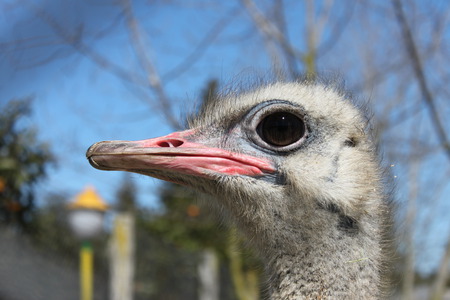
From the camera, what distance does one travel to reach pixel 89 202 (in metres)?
6.93

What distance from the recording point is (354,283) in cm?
182

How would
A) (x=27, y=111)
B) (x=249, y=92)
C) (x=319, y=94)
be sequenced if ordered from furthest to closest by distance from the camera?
(x=27, y=111) → (x=249, y=92) → (x=319, y=94)

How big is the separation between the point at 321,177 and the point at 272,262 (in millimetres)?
344

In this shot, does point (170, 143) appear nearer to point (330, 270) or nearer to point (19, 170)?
point (330, 270)

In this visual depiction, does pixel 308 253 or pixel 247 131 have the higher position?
pixel 247 131

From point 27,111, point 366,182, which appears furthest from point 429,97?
point 27,111

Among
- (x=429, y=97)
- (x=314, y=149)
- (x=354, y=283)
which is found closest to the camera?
(x=354, y=283)

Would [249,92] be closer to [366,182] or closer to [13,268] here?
[366,182]

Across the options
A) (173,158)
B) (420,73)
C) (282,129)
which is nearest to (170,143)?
(173,158)

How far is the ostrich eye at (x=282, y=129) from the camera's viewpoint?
1.97 meters

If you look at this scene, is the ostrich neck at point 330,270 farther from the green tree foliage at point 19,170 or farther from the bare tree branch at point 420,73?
the green tree foliage at point 19,170

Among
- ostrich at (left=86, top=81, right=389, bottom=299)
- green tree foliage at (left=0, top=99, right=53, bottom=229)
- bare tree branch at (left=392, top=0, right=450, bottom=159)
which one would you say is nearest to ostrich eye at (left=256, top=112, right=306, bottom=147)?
ostrich at (left=86, top=81, right=389, bottom=299)

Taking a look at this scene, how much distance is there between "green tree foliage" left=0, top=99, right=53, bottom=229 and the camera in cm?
691

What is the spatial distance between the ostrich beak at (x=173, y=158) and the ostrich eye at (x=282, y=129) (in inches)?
3.3
